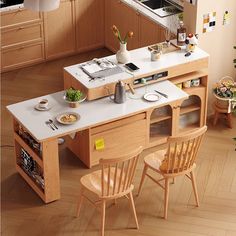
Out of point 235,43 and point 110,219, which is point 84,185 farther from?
point 235,43

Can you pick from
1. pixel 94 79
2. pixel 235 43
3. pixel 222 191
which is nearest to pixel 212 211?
pixel 222 191

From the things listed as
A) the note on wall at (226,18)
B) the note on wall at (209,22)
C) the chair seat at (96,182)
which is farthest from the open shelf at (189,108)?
the chair seat at (96,182)

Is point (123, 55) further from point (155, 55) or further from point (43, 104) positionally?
point (43, 104)

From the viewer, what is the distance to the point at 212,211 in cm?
623

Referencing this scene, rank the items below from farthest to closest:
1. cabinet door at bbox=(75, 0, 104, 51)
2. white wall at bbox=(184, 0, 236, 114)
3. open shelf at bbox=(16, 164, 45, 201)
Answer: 1. cabinet door at bbox=(75, 0, 104, 51)
2. white wall at bbox=(184, 0, 236, 114)
3. open shelf at bbox=(16, 164, 45, 201)

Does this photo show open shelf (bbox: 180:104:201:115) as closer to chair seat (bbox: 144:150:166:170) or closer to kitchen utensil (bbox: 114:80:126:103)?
kitchen utensil (bbox: 114:80:126:103)

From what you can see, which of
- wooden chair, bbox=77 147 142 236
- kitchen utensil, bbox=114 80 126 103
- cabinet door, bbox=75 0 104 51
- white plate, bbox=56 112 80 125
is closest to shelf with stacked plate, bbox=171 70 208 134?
kitchen utensil, bbox=114 80 126 103

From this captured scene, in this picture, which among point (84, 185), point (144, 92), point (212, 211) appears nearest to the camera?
point (84, 185)

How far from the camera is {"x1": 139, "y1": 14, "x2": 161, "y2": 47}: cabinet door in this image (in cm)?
774

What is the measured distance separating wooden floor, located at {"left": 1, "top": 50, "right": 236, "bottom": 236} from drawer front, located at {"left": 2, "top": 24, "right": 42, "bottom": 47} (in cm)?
138

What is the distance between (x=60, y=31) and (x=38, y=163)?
2.69 meters

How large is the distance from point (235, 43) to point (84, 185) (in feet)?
8.55

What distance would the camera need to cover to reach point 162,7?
8078 mm

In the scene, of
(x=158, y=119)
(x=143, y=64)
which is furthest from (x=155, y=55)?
(x=158, y=119)
